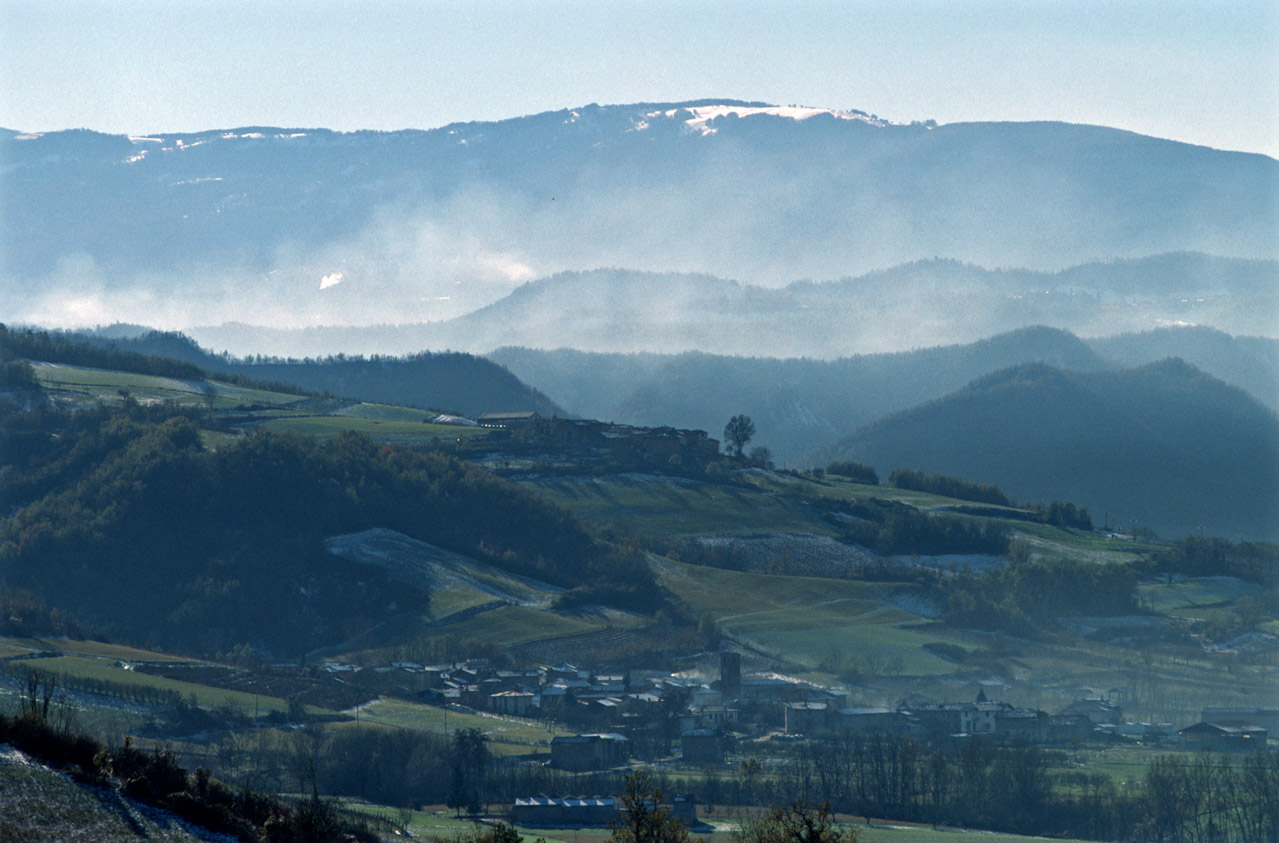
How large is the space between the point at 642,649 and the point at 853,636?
68.4ft

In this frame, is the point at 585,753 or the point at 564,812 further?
the point at 585,753

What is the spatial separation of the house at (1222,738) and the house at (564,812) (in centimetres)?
4893

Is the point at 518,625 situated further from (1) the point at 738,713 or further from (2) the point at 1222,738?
(2) the point at 1222,738

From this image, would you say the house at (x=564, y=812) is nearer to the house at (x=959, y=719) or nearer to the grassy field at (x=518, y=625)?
the house at (x=959, y=719)

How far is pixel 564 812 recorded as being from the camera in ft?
282

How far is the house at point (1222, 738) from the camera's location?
380ft

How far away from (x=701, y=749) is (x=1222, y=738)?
3832 centimetres

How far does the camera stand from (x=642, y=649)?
15062cm

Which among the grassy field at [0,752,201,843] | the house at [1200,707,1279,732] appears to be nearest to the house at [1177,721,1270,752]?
the house at [1200,707,1279,732]

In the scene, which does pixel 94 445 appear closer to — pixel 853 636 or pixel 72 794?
pixel 853 636

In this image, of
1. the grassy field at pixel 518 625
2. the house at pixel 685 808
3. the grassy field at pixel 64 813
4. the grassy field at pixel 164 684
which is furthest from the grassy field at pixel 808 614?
the grassy field at pixel 64 813

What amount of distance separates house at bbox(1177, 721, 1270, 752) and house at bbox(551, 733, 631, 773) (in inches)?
1620

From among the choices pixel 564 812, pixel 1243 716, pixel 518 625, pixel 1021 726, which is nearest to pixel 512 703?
pixel 518 625

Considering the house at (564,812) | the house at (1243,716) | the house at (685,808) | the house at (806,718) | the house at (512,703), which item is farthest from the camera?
the house at (1243,716)
